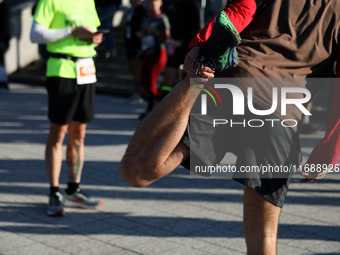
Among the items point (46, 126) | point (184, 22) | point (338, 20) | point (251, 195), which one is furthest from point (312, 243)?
point (46, 126)

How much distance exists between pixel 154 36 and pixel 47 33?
4.59 metres

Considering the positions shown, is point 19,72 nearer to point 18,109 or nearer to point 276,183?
point 18,109

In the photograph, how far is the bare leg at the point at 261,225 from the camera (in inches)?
88.4

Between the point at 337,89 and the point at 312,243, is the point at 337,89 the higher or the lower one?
the higher one

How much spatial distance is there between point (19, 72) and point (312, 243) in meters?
13.3

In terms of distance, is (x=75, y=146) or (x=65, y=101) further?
(x=75, y=146)

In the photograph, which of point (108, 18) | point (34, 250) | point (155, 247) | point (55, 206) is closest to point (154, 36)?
point (55, 206)

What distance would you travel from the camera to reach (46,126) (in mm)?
8156

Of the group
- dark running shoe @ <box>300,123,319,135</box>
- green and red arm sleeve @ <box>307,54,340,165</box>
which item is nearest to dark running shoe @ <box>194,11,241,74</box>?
green and red arm sleeve @ <box>307,54,340,165</box>

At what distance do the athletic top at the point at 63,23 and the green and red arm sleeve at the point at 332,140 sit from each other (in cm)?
247

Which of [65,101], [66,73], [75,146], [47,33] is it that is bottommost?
[75,146]

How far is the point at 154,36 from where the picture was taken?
27.9ft

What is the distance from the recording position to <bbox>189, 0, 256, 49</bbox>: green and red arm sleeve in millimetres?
2201

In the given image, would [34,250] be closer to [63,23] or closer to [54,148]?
[54,148]
